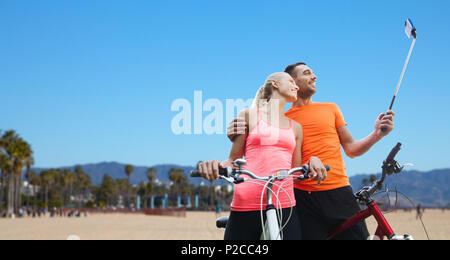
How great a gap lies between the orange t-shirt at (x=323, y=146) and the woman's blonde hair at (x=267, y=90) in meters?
0.52

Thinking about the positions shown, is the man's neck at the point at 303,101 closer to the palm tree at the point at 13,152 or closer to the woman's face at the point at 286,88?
the woman's face at the point at 286,88

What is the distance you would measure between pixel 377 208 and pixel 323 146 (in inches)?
21.5

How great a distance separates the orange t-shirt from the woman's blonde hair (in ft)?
1.71

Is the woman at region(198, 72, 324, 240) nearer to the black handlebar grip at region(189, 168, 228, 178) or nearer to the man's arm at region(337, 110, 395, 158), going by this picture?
the black handlebar grip at region(189, 168, 228, 178)

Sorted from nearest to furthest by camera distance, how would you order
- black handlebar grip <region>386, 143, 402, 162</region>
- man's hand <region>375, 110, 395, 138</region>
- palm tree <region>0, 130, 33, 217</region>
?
black handlebar grip <region>386, 143, 402, 162</region>, man's hand <region>375, 110, 395, 138</region>, palm tree <region>0, 130, 33, 217</region>

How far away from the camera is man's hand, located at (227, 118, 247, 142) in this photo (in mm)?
2744

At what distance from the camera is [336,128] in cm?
347

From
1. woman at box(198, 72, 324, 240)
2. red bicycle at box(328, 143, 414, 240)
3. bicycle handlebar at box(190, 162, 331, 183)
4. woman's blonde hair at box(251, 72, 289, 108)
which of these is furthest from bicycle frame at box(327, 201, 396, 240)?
woman's blonde hair at box(251, 72, 289, 108)
